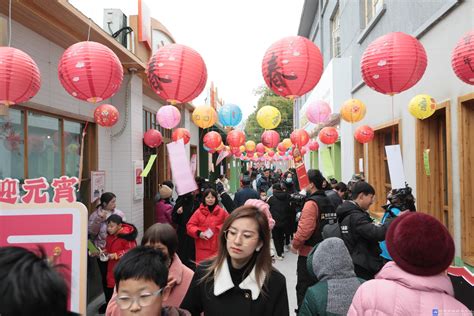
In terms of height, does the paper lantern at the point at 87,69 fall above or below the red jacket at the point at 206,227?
above

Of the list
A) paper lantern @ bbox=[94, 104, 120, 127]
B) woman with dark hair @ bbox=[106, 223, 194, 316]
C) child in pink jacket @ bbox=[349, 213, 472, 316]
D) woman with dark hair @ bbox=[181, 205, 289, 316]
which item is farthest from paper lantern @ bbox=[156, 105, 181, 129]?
child in pink jacket @ bbox=[349, 213, 472, 316]

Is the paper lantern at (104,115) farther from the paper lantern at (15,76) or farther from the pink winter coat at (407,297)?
the pink winter coat at (407,297)

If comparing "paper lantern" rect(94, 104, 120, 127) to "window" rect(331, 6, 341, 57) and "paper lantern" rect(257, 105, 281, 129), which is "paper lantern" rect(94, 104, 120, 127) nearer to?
"paper lantern" rect(257, 105, 281, 129)

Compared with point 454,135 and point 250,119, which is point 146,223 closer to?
point 454,135

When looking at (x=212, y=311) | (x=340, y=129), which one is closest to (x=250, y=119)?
(x=340, y=129)

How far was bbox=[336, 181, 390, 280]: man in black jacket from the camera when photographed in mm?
3568

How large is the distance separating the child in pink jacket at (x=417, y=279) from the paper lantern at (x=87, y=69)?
3.34 metres

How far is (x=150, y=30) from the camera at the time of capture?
910cm

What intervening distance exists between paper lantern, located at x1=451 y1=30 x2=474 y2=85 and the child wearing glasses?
3393mm

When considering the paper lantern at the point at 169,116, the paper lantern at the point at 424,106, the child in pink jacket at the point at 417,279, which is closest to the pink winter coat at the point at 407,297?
the child in pink jacket at the point at 417,279

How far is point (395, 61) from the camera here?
4.23 metres

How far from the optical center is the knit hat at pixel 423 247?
1.84m

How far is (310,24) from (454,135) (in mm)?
20826

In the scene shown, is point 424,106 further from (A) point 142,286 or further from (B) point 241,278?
(A) point 142,286
